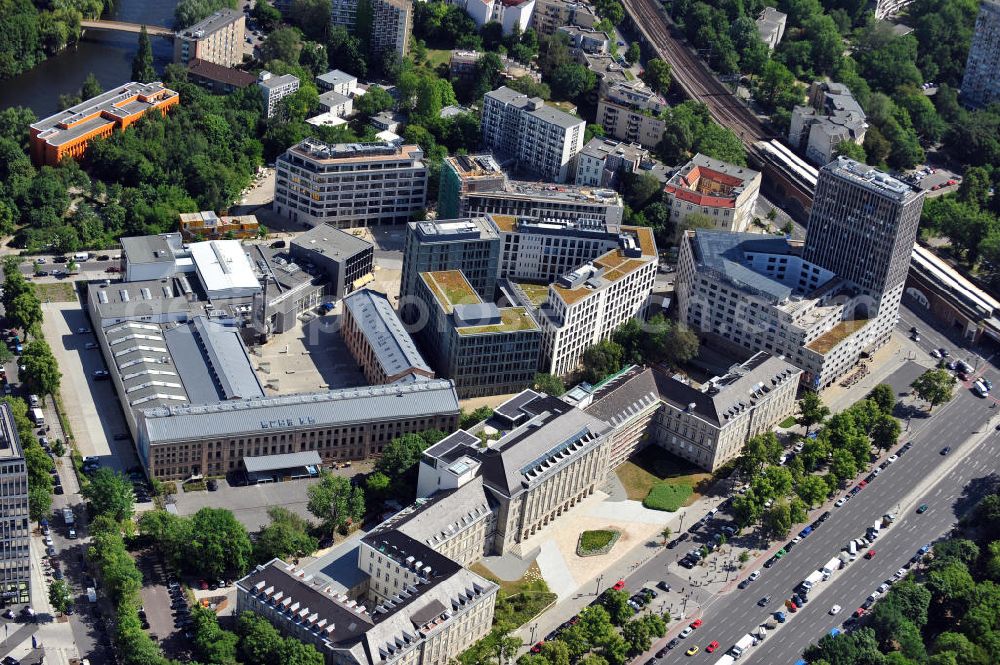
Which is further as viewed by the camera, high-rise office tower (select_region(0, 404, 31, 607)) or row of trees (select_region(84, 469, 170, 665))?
high-rise office tower (select_region(0, 404, 31, 607))

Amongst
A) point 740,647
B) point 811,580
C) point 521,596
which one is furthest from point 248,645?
point 811,580

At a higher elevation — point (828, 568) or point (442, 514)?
point (442, 514)

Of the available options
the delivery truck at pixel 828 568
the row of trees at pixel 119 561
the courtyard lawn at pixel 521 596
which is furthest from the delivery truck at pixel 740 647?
the row of trees at pixel 119 561

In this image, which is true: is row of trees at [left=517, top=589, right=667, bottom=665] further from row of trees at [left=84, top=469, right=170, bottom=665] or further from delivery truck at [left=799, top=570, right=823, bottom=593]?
row of trees at [left=84, top=469, right=170, bottom=665]

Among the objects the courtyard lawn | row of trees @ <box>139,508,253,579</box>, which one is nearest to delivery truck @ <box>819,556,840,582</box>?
the courtyard lawn

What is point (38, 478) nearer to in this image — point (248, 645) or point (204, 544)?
point (204, 544)

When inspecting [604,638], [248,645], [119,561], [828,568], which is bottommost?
[604,638]

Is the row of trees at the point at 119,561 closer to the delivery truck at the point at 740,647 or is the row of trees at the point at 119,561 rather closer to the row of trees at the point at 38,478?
the row of trees at the point at 38,478
